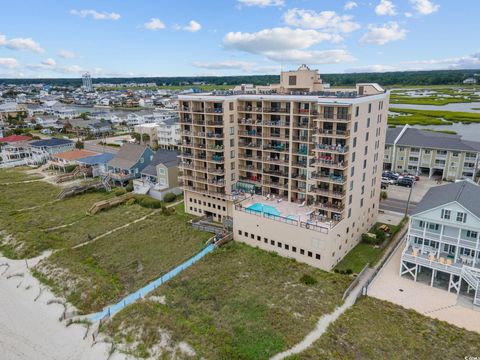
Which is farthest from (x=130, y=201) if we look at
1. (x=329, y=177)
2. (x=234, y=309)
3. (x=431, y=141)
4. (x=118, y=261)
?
(x=431, y=141)

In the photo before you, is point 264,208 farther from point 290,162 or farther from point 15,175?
point 15,175

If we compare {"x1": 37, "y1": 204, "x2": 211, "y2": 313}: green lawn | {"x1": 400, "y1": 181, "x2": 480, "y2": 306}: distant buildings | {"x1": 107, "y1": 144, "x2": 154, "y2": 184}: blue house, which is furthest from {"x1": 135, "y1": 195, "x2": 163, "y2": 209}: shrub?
{"x1": 400, "y1": 181, "x2": 480, "y2": 306}: distant buildings

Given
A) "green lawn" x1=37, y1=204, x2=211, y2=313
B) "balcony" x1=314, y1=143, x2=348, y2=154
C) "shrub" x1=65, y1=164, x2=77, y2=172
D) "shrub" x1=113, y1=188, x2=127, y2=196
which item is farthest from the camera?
"shrub" x1=65, y1=164, x2=77, y2=172

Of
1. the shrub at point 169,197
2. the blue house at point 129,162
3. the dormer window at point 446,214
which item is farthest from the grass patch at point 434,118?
the dormer window at point 446,214

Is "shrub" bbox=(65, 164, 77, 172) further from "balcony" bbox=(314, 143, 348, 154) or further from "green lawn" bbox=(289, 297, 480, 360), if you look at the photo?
"green lawn" bbox=(289, 297, 480, 360)

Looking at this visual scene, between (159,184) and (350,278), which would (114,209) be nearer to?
(159,184)

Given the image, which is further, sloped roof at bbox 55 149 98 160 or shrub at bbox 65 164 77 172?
sloped roof at bbox 55 149 98 160
